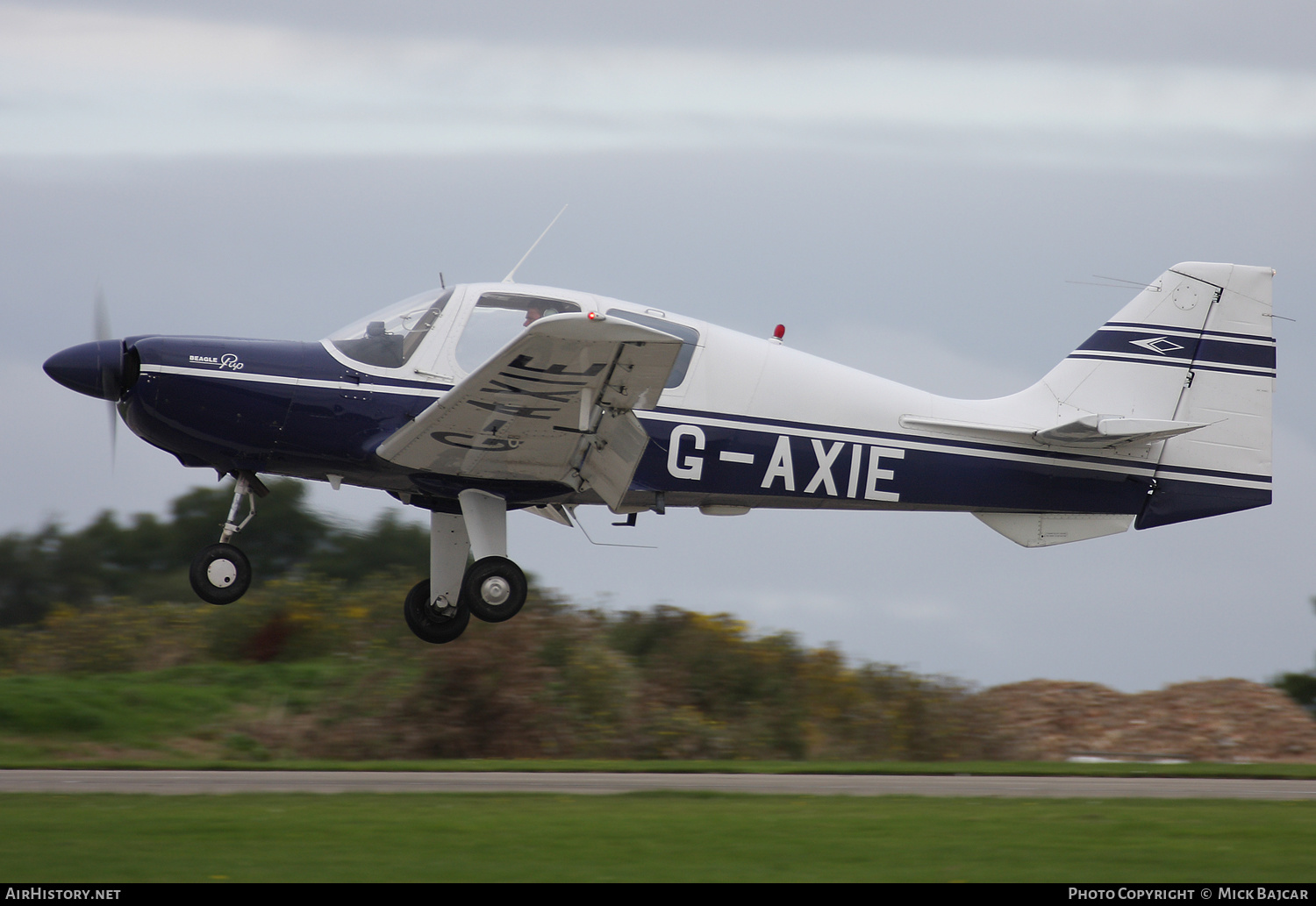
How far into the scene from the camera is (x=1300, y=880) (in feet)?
20.7

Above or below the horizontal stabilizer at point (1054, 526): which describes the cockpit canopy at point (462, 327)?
above

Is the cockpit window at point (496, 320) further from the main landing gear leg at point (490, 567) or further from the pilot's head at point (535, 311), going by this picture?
the main landing gear leg at point (490, 567)

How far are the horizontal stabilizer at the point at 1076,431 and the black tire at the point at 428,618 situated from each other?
13.4 ft

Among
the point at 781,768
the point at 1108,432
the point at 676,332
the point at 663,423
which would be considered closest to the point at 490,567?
the point at 663,423

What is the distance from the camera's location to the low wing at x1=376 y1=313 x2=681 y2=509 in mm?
8405

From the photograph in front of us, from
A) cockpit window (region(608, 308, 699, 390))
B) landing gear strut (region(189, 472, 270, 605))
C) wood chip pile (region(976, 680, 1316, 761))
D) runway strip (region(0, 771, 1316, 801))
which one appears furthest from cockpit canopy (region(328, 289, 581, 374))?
wood chip pile (region(976, 680, 1316, 761))

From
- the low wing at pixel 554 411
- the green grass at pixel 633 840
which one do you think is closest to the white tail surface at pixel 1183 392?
the green grass at pixel 633 840

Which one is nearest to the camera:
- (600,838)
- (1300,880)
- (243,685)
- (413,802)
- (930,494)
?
(1300,880)

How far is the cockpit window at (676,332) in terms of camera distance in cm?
1011

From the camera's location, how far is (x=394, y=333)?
Result: 10.0m

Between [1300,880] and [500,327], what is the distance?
633 cm
